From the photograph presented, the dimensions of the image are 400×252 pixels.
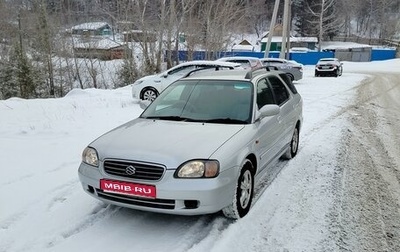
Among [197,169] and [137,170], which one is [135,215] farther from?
[197,169]

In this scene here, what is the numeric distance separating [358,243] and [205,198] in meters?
1.60

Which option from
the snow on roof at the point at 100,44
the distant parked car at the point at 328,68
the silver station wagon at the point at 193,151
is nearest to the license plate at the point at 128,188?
the silver station wagon at the point at 193,151

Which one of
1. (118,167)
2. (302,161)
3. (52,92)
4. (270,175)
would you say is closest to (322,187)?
(270,175)

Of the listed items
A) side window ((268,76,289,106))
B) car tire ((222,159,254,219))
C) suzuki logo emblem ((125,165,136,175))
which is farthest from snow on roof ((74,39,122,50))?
suzuki logo emblem ((125,165,136,175))

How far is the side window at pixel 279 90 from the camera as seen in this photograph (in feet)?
18.8

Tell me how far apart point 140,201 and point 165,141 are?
66 cm

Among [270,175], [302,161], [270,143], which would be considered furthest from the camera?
[302,161]

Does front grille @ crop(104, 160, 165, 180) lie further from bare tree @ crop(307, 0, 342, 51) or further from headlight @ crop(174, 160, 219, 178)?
bare tree @ crop(307, 0, 342, 51)

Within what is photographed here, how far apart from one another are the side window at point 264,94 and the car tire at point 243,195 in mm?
988

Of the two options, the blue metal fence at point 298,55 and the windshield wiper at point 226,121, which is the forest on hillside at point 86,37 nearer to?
the blue metal fence at point 298,55

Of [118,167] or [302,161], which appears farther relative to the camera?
[302,161]

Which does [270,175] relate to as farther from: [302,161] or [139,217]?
[139,217]

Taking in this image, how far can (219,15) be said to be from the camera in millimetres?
32250

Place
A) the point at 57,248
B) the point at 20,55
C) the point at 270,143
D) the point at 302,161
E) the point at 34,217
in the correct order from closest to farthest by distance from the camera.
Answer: the point at 57,248 < the point at 34,217 < the point at 270,143 < the point at 302,161 < the point at 20,55
